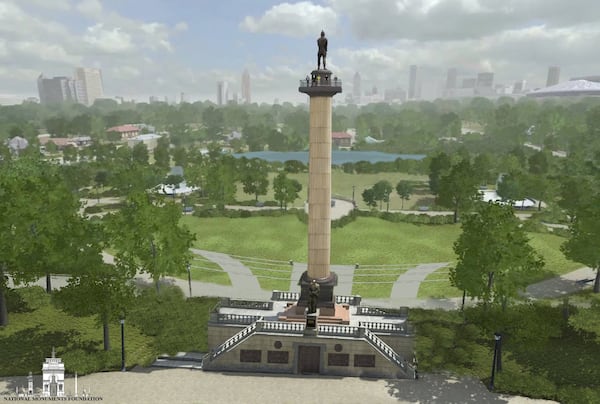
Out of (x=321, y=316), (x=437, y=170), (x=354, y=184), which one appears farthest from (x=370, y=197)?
(x=321, y=316)

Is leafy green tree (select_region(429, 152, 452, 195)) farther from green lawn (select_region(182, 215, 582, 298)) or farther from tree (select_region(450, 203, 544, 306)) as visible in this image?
tree (select_region(450, 203, 544, 306))

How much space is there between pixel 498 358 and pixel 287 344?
56.8 ft

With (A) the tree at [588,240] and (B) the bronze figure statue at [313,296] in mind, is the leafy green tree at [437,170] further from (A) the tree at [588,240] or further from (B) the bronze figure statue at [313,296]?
(B) the bronze figure statue at [313,296]

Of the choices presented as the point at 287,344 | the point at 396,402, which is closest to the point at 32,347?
the point at 287,344

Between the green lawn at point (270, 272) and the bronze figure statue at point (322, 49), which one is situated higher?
the bronze figure statue at point (322, 49)

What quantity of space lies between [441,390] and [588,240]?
3056cm

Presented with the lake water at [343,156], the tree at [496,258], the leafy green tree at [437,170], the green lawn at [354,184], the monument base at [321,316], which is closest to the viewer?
the monument base at [321,316]

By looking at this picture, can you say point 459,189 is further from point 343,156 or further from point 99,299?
point 343,156

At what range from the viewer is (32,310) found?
43.9 meters

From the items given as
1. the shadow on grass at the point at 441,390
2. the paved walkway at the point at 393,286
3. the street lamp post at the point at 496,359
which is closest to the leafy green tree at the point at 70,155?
the paved walkway at the point at 393,286

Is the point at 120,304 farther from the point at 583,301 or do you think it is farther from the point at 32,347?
the point at 583,301

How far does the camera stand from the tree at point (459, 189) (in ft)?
256

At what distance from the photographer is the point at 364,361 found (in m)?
34.5

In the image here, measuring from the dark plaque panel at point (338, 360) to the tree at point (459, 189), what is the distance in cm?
5246
